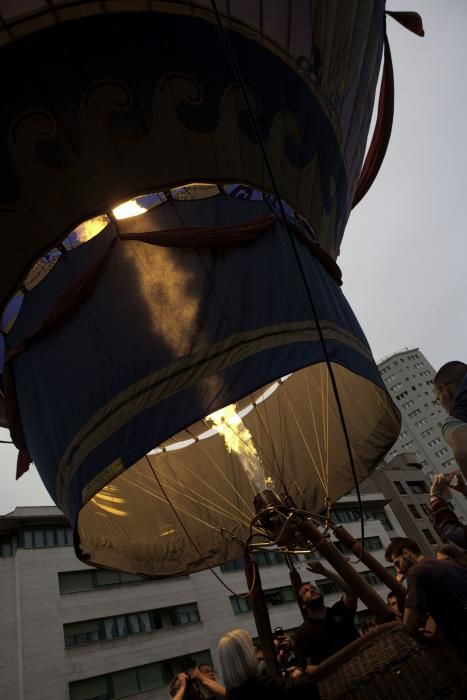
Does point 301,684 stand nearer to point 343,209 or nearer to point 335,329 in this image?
point 335,329

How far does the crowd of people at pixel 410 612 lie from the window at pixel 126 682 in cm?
2012

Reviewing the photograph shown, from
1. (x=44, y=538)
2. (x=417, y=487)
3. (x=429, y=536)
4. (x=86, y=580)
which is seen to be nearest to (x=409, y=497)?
(x=417, y=487)

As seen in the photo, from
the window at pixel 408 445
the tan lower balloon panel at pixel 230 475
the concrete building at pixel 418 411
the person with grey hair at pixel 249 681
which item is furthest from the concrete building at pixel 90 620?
the window at pixel 408 445

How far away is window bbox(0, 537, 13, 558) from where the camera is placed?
24.0m

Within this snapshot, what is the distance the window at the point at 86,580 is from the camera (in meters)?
23.8

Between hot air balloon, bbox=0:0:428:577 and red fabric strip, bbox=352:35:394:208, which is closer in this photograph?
hot air balloon, bbox=0:0:428:577

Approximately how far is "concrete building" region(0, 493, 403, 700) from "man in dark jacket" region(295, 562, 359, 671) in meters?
21.1

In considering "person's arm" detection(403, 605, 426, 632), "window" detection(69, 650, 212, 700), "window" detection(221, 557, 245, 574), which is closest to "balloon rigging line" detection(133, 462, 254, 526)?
"person's arm" detection(403, 605, 426, 632)

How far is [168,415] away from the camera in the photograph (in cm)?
420

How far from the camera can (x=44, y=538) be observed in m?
25.2

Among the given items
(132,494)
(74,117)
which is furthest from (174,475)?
(74,117)

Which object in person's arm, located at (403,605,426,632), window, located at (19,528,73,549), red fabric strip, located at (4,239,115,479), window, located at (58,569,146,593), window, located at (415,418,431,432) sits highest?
window, located at (415,418,431,432)

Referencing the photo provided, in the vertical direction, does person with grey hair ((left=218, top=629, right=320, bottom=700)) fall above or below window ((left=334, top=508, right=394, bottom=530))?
below

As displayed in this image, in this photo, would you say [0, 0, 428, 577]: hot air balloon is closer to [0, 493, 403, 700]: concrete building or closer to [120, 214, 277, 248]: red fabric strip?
[120, 214, 277, 248]: red fabric strip
